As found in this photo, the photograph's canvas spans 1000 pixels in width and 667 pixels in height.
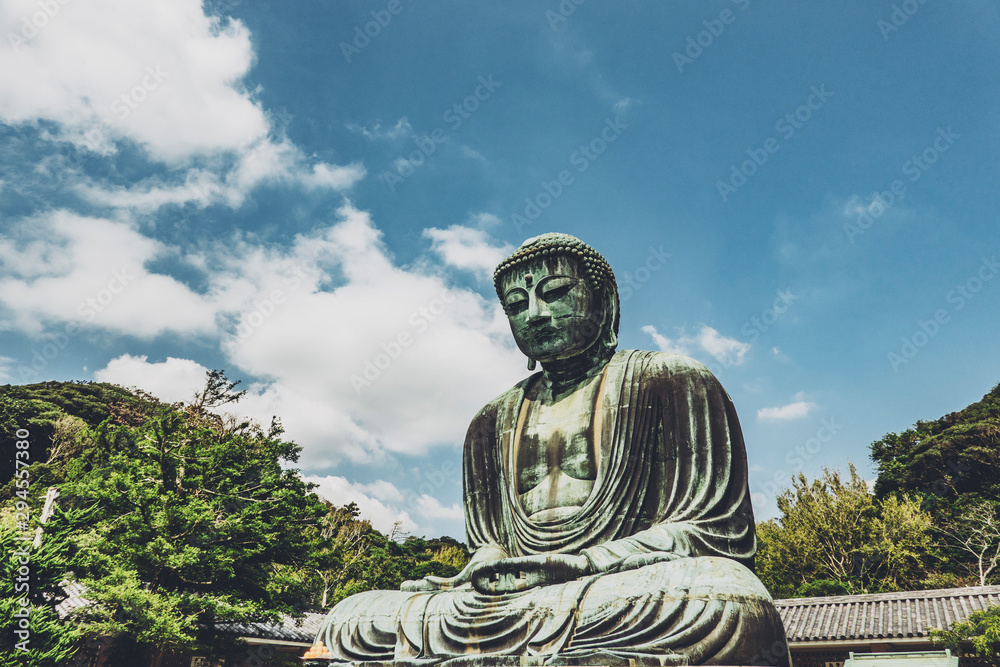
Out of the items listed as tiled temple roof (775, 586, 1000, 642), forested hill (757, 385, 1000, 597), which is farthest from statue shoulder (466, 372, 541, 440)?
forested hill (757, 385, 1000, 597)

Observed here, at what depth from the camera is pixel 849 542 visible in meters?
23.6

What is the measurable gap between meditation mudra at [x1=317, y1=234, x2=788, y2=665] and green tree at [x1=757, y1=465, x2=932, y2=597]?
20090 millimetres

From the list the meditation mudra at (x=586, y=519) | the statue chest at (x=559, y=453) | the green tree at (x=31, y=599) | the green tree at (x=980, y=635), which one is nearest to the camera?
the meditation mudra at (x=586, y=519)

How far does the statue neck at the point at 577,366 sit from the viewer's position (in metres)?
6.47

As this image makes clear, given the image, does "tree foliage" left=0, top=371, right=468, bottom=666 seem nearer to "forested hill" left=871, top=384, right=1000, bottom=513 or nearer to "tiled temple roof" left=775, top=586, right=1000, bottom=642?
"tiled temple roof" left=775, top=586, right=1000, bottom=642

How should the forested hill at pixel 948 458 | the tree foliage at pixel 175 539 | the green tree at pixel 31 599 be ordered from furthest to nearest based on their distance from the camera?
the forested hill at pixel 948 458
the tree foliage at pixel 175 539
the green tree at pixel 31 599

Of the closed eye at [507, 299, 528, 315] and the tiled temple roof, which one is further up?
the closed eye at [507, 299, 528, 315]

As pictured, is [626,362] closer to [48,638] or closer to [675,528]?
[675,528]

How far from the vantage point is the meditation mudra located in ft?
13.2

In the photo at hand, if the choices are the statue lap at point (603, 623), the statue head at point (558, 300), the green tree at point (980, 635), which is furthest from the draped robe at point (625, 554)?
the green tree at point (980, 635)

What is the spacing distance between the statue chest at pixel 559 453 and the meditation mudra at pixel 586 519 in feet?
0.04

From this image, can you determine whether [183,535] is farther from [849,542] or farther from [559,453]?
[849,542]

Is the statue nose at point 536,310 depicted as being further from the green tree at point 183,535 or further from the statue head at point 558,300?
the green tree at point 183,535

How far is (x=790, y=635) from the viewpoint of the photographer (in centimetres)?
1543
